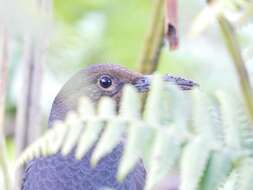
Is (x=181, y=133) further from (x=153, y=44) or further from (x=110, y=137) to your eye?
(x=153, y=44)

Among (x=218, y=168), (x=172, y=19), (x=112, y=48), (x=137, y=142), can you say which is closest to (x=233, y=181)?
(x=218, y=168)

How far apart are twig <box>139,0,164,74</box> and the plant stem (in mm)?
1190

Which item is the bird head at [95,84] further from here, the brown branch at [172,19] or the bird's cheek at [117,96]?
the brown branch at [172,19]

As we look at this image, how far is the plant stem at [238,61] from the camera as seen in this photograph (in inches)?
49.1

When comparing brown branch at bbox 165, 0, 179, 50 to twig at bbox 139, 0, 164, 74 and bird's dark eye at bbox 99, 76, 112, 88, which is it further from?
bird's dark eye at bbox 99, 76, 112, 88

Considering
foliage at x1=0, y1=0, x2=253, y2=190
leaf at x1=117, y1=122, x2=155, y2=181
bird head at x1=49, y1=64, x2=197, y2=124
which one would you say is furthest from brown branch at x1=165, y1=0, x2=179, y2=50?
bird head at x1=49, y1=64, x2=197, y2=124

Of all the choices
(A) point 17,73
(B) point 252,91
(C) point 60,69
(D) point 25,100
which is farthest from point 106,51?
(B) point 252,91

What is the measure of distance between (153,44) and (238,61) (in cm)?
138

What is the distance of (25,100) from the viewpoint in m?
2.53

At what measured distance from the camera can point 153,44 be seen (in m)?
2.65

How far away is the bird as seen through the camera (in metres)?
2.37

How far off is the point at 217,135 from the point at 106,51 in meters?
2.60

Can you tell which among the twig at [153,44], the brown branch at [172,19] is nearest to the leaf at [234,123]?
the brown branch at [172,19]

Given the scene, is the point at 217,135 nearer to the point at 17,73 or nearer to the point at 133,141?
the point at 133,141
